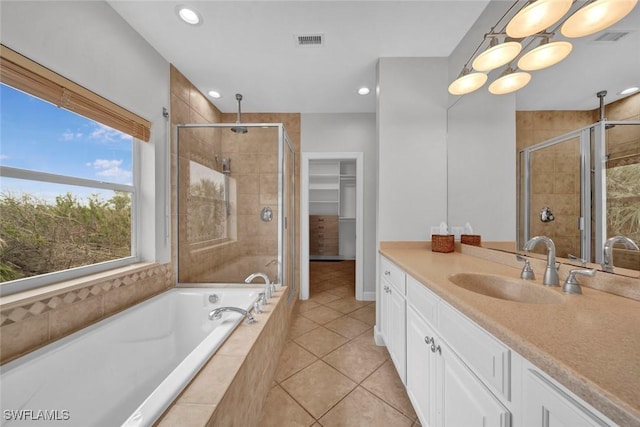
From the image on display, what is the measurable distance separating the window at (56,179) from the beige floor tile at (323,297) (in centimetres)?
209

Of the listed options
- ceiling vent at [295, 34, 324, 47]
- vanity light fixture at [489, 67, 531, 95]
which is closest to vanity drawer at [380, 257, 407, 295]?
vanity light fixture at [489, 67, 531, 95]

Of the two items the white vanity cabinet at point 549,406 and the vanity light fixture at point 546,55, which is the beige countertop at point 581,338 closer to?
the white vanity cabinet at point 549,406

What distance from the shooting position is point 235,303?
6.32 feet

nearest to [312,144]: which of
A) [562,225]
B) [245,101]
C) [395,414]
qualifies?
[245,101]

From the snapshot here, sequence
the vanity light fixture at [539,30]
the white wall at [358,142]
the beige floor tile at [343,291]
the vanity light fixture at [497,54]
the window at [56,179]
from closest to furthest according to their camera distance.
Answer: the vanity light fixture at [539,30], the window at [56,179], the vanity light fixture at [497,54], the white wall at [358,142], the beige floor tile at [343,291]

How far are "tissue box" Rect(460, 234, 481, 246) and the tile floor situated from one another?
44.4 inches

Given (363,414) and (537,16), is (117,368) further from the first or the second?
(537,16)

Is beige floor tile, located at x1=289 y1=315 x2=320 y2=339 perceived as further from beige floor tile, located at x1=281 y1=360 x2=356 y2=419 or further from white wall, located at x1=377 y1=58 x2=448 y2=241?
white wall, located at x1=377 y1=58 x2=448 y2=241

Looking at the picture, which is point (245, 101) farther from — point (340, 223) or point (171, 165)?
point (340, 223)

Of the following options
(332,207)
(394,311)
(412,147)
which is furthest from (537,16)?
(332,207)

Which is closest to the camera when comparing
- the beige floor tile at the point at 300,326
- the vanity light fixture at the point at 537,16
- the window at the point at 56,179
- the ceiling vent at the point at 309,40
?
the vanity light fixture at the point at 537,16

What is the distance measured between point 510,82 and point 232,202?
2557 mm

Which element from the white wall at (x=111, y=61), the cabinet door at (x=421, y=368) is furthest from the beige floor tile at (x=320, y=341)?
the white wall at (x=111, y=61)

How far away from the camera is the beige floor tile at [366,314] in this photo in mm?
2463
